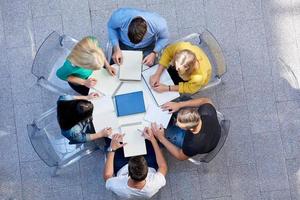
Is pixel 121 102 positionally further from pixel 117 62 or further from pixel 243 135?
pixel 243 135

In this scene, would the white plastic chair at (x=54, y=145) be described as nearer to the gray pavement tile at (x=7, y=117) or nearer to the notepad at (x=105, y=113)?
the notepad at (x=105, y=113)

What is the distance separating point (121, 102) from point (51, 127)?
83 centimetres

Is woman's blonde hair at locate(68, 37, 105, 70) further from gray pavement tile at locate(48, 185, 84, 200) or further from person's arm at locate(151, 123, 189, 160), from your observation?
gray pavement tile at locate(48, 185, 84, 200)

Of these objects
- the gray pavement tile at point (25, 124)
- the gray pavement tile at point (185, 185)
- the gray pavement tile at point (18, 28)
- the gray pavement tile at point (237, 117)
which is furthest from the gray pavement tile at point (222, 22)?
the gray pavement tile at point (25, 124)

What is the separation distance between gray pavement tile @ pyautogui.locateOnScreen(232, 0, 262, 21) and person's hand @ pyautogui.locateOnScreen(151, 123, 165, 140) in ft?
5.16

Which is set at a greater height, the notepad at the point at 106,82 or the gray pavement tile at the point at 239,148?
the notepad at the point at 106,82

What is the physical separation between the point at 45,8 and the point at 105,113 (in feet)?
5.02

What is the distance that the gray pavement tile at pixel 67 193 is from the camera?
4504 mm

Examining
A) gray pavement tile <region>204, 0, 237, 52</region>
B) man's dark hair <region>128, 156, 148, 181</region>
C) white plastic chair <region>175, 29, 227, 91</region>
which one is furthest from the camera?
gray pavement tile <region>204, 0, 237, 52</region>

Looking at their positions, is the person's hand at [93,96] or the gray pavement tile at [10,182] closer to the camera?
the person's hand at [93,96]

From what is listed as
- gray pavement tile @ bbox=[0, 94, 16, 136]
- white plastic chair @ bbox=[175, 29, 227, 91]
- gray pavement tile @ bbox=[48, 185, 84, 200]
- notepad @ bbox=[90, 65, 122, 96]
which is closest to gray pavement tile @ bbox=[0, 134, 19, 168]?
gray pavement tile @ bbox=[0, 94, 16, 136]

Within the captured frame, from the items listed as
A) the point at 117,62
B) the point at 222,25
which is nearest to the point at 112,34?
the point at 117,62

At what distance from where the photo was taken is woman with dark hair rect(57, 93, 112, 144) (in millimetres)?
3566

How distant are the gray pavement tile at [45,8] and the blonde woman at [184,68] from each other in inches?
56.9
